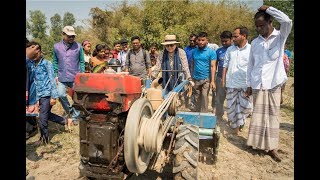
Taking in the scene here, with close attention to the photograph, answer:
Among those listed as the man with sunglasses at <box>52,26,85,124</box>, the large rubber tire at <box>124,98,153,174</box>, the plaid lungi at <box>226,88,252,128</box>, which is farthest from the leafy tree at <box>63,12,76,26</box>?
the large rubber tire at <box>124,98,153,174</box>

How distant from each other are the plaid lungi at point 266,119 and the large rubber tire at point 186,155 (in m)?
1.67

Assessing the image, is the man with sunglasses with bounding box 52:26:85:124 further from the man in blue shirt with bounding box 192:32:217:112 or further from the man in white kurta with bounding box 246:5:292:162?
the man in white kurta with bounding box 246:5:292:162

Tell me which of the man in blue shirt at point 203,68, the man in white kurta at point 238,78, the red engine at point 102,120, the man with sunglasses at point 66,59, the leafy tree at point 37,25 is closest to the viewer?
the red engine at point 102,120

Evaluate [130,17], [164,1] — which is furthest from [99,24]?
[164,1]

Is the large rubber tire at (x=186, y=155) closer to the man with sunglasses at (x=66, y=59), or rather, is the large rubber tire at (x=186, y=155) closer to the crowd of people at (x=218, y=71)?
the crowd of people at (x=218, y=71)

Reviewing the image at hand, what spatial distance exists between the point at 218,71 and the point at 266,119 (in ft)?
8.27

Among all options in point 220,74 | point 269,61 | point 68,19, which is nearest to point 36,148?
point 269,61

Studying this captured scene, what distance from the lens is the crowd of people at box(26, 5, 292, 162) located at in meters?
4.16

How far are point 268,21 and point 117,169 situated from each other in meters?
3.19

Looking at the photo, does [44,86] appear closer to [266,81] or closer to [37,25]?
[266,81]

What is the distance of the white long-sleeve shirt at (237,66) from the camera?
5207 mm

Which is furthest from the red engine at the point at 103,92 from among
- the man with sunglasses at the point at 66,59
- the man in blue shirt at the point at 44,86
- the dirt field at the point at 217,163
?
the man with sunglasses at the point at 66,59

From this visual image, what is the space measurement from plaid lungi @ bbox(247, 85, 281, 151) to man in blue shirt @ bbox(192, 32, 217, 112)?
1.83m
